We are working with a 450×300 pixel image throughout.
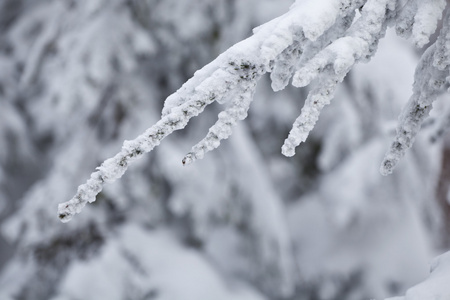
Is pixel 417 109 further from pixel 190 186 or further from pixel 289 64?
pixel 190 186

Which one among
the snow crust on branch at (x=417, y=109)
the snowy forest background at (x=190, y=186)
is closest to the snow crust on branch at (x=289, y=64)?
the snow crust on branch at (x=417, y=109)

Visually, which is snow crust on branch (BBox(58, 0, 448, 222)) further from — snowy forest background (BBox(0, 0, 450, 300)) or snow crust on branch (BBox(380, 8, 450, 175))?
snowy forest background (BBox(0, 0, 450, 300))

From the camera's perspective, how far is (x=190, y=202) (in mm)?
3600

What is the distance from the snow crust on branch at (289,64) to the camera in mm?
912

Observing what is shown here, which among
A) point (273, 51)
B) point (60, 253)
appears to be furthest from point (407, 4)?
point (60, 253)

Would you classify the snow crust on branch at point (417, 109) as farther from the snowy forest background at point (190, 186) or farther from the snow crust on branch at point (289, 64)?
the snowy forest background at point (190, 186)

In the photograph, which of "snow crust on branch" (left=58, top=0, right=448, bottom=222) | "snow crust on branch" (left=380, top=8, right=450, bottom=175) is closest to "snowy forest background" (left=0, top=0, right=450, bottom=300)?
"snow crust on branch" (left=380, top=8, right=450, bottom=175)

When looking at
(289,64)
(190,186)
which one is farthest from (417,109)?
(190,186)

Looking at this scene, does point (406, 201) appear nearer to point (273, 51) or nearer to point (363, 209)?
point (363, 209)

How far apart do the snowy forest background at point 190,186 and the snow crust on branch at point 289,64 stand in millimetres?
2266

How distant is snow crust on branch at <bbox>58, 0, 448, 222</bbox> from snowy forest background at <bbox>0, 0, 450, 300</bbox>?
7.44ft

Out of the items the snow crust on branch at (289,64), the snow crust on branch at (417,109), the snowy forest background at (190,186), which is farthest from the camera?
the snowy forest background at (190,186)

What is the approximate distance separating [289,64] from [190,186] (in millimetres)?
2627

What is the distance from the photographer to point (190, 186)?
11.8 ft
